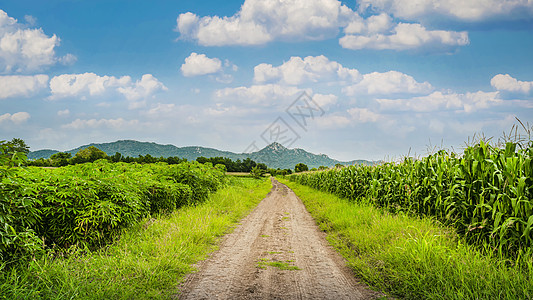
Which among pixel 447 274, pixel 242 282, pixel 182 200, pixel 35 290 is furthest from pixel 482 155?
pixel 182 200

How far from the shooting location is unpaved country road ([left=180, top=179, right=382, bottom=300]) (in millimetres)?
4398

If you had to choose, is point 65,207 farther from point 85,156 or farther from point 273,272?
point 85,156

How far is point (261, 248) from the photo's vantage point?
7.04m

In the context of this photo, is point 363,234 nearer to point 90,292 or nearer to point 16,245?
point 90,292

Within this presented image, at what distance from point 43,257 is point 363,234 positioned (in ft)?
21.1

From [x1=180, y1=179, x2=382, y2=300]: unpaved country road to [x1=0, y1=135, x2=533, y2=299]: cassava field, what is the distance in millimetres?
27

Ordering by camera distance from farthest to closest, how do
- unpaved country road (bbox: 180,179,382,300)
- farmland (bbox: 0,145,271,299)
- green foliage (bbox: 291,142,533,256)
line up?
green foliage (bbox: 291,142,533,256)
unpaved country road (bbox: 180,179,382,300)
farmland (bbox: 0,145,271,299)

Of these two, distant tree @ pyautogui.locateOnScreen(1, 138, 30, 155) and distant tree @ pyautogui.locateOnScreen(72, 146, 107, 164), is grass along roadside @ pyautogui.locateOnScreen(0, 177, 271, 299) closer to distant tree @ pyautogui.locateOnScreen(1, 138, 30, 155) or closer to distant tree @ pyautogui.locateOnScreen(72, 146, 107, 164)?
distant tree @ pyautogui.locateOnScreen(1, 138, 30, 155)

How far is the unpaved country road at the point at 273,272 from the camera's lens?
440cm

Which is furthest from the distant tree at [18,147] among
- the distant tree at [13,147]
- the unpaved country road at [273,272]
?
the unpaved country road at [273,272]

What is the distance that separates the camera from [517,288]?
3.86 metres

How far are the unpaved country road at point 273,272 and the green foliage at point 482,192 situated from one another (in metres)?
2.52

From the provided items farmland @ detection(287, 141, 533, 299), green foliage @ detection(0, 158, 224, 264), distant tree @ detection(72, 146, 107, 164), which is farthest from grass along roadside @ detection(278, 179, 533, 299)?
distant tree @ detection(72, 146, 107, 164)

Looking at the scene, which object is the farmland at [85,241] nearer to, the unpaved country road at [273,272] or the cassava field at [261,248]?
the cassava field at [261,248]
